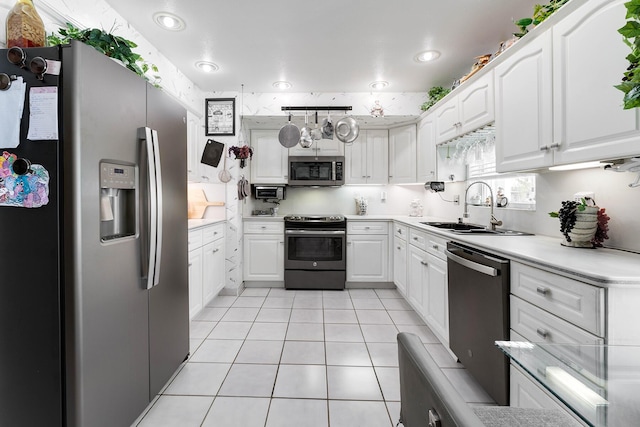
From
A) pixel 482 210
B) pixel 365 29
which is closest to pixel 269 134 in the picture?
pixel 365 29

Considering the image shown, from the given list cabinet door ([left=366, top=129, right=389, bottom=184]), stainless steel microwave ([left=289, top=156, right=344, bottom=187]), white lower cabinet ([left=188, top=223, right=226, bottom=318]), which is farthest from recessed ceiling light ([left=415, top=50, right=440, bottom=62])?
white lower cabinet ([left=188, top=223, right=226, bottom=318])

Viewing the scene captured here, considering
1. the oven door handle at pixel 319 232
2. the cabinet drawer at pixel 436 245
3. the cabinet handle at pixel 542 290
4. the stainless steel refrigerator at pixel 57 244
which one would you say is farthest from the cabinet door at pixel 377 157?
the stainless steel refrigerator at pixel 57 244

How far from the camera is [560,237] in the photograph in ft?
6.42

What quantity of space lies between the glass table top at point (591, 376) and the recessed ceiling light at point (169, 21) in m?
2.79

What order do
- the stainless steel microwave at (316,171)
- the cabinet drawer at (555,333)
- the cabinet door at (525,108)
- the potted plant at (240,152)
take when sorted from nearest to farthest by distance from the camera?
the cabinet drawer at (555,333) < the cabinet door at (525,108) < the potted plant at (240,152) < the stainless steel microwave at (316,171)

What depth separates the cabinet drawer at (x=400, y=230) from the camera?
3267 mm

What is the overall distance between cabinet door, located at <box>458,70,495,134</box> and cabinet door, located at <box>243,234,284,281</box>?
2.53m

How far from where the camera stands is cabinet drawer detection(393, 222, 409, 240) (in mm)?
3267

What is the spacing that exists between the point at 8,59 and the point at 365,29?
218cm

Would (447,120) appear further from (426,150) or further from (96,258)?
(96,258)

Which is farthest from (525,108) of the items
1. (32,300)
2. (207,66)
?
(207,66)

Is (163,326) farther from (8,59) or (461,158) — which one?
(461,158)

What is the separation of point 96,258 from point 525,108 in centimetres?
241

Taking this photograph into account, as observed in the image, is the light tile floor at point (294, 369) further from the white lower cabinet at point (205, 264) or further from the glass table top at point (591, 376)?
the glass table top at point (591, 376)
